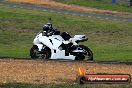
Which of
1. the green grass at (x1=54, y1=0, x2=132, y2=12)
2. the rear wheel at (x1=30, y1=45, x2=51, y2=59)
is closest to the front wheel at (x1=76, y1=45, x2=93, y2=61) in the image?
the rear wheel at (x1=30, y1=45, x2=51, y2=59)

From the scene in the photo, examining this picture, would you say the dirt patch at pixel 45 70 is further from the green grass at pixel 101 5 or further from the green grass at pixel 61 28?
the green grass at pixel 101 5

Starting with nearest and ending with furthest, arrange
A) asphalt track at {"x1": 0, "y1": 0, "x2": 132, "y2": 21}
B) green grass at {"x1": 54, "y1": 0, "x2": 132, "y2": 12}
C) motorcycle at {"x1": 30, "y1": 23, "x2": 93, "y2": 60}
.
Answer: motorcycle at {"x1": 30, "y1": 23, "x2": 93, "y2": 60}, asphalt track at {"x1": 0, "y1": 0, "x2": 132, "y2": 21}, green grass at {"x1": 54, "y1": 0, "x2": 132, "y2": 12}

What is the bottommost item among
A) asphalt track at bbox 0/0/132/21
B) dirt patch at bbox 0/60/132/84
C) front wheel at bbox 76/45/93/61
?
asphalt track at bbox 0/0/132/21

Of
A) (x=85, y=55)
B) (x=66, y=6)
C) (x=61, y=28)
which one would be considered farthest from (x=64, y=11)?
(x=85, y=55)

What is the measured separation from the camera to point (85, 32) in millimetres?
34781

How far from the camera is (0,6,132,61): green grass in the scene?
29.5 m

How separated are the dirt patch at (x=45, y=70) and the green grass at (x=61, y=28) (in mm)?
9854

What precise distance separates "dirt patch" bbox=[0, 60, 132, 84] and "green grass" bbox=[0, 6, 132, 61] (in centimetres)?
985

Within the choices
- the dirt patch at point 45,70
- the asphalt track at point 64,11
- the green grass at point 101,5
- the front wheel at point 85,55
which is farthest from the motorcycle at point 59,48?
the green grass at point 101,5

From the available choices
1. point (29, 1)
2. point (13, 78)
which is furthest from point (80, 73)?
point (29, 1)

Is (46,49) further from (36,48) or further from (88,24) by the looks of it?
(88,24)

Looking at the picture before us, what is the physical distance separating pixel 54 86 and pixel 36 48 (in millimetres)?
6533

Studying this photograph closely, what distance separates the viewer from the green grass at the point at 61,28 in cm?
2952

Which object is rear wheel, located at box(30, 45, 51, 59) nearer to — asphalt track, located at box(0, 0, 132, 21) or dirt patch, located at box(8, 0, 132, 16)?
asphalt track, located at box(0, 0, 132, 21)
